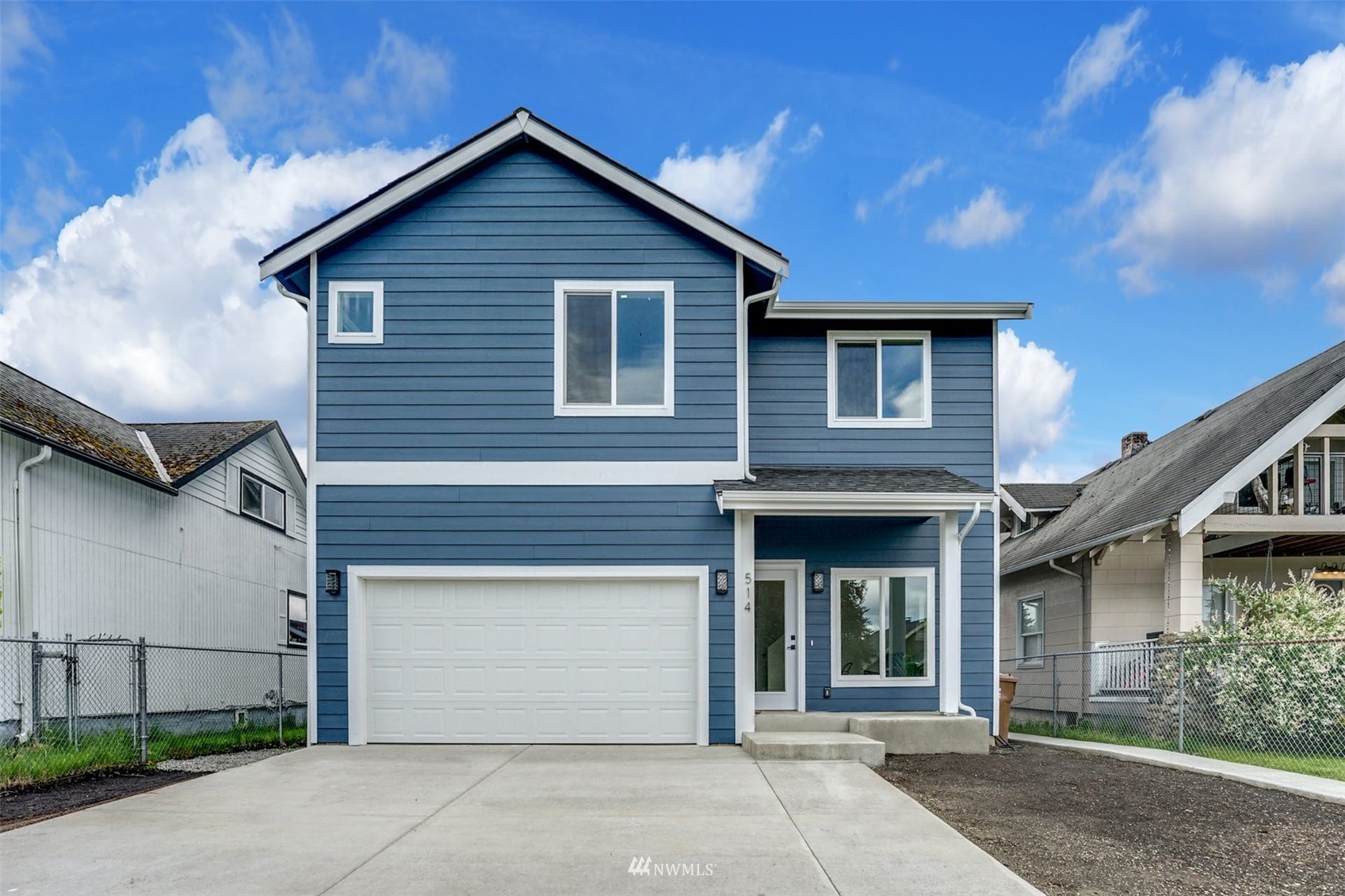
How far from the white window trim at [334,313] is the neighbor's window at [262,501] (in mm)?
6997

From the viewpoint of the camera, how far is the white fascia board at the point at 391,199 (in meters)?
12.5

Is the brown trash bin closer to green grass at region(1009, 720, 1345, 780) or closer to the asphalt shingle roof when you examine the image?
green grass at region(1009, 720, 1345, 780)

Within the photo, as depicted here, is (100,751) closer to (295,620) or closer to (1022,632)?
(295,620)

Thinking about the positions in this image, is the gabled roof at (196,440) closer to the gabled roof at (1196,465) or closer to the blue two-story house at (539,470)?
the blue two-story house at (539,470)

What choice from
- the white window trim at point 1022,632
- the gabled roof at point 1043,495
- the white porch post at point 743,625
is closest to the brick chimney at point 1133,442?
the gabled roof at point 1043,495

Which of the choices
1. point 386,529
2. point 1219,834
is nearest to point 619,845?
point 1219,834

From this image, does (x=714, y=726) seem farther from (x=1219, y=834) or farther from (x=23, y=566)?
(x=23, y=566)

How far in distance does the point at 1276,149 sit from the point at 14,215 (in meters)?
19.8

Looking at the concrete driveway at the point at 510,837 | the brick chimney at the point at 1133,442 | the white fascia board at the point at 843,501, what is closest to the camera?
the concrete driveway at the point at 510,837

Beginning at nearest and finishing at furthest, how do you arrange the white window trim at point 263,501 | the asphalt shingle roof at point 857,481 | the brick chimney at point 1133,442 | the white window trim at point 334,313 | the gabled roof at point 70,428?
the asphalt shingle roof at point 857,481 < the white window trim at point 334,313 < the gabled roof at point 70,428 < the white window trim at point 263,501 < the brick chimney at point 1133,442

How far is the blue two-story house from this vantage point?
485 inches

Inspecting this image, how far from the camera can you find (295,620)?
20.7 m

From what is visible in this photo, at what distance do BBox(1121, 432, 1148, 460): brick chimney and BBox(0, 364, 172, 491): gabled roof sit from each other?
18.6 metres

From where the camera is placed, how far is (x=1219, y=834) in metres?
7.42
